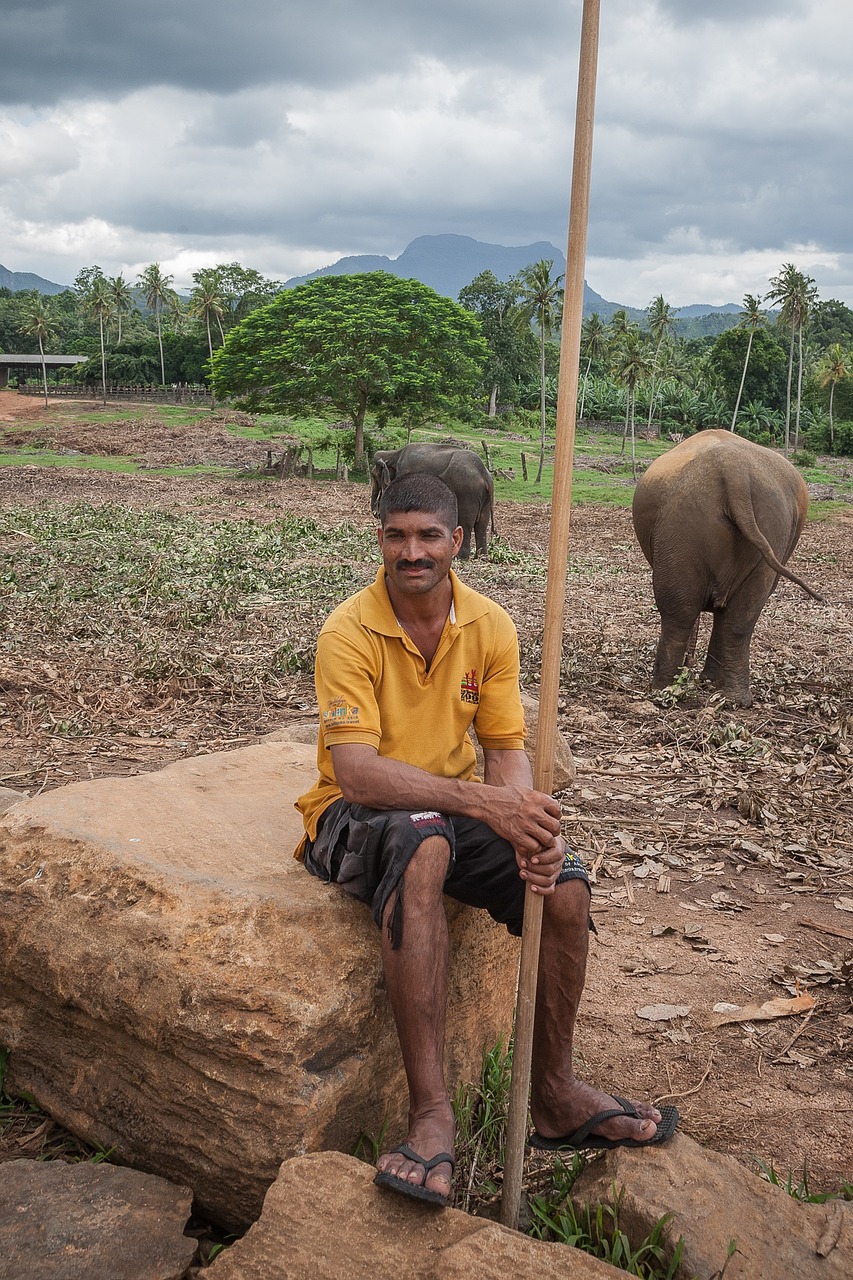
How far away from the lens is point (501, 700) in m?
3.12

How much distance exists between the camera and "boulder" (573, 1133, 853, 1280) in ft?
7.94

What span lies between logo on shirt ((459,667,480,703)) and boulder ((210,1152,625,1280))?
1.26 metres

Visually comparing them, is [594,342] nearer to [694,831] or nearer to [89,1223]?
[694,831]

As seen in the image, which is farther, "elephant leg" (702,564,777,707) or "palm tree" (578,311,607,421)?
"palm tree" (578,311,607,421)

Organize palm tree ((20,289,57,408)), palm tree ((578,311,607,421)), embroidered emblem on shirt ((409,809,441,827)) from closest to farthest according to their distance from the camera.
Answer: embroidered emblem on shirt ((409,809,441,827)), palm tree ((20,289,57,408)), palm tree ((578,311,607,421))

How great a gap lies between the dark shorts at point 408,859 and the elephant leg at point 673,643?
16.4ft

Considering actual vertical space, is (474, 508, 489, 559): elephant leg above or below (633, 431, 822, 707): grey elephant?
below

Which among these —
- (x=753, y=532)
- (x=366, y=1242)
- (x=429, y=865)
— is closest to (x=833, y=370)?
(x=753, y=532)

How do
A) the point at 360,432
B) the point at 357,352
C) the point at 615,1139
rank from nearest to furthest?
the point at 615,1139 → the point at 357,352 → the point at 360,432

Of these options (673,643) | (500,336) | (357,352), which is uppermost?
(500,336)

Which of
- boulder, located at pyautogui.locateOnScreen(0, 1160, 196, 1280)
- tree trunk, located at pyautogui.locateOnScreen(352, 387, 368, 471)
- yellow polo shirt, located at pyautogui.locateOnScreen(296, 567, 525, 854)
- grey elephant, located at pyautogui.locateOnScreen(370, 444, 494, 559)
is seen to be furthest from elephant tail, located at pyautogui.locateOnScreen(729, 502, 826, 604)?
tree trunk, located at pyautogui.locateOnScreen(352, 387, 368, 471)

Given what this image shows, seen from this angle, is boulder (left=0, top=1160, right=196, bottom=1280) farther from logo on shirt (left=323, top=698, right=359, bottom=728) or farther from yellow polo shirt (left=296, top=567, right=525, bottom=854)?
logo on shirt (left=323, top=698, right=359, bottom=728)

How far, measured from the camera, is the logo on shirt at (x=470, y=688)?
309 centimetres

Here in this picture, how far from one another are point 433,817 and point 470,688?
510mm
